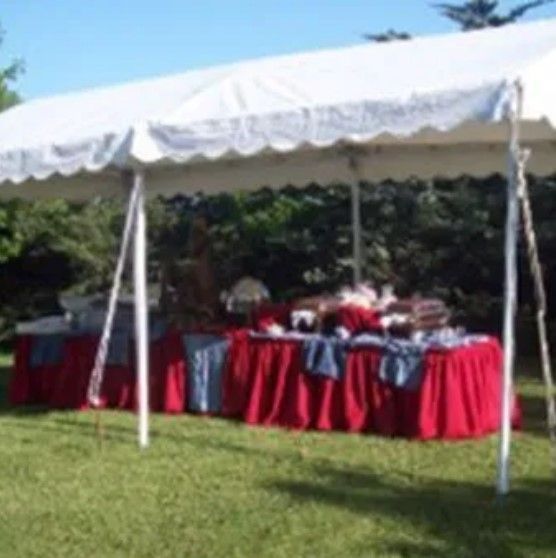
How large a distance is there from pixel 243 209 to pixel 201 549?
12900 mm

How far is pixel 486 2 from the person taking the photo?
871 inches

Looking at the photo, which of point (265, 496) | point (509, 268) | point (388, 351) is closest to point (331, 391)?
point (388, 351)

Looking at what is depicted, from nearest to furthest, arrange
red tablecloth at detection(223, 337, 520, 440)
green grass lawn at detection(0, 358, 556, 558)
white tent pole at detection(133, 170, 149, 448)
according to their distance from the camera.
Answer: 1. green grass lawn at detection(0, 358, 556, 558)
2. red tablecloth at detection(223, 337, 520, 440)
3. white tent pole at detection(133, 170, 149, 448)

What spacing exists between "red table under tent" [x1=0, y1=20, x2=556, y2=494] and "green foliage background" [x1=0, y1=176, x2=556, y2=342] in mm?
5043

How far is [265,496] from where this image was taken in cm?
680

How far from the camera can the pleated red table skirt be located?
8422 millimetres

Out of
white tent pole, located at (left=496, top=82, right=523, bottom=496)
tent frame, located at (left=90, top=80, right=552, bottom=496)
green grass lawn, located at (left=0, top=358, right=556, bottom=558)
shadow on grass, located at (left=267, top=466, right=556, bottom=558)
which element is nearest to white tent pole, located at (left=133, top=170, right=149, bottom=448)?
tent frame, located at (left=90, top=80, right=552, bottom=496)

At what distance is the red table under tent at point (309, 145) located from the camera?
6926 millimetres

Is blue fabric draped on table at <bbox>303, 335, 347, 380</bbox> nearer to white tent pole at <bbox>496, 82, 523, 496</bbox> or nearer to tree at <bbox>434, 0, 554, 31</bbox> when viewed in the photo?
white tent pole at <bbox>496, 82, 523, 496</bbox>

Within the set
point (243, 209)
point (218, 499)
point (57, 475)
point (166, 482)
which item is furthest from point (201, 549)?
point (243, 209)

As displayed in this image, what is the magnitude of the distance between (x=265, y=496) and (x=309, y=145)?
2.27 metres

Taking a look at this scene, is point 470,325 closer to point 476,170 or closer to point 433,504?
point 476,170

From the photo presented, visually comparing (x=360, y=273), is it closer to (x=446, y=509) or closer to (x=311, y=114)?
(x=311, y=114)

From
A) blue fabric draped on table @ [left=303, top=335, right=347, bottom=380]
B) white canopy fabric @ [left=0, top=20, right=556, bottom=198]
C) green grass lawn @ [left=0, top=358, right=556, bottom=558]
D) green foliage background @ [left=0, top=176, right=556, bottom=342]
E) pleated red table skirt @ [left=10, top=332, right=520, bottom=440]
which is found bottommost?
green grass lawn @ [left=0, top=358, right=556, bottom=558]
